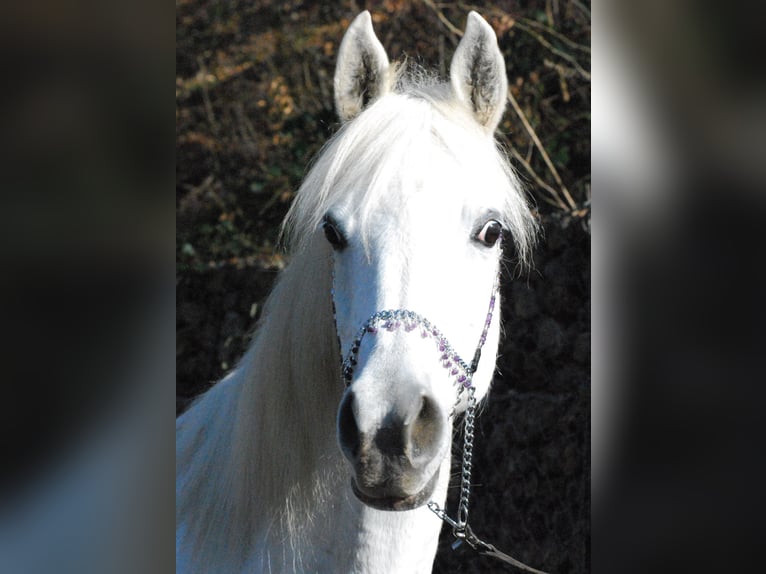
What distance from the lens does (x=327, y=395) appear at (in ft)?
4.47

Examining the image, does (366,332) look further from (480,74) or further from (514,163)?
(514,163)

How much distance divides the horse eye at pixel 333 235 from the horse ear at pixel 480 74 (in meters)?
0.39

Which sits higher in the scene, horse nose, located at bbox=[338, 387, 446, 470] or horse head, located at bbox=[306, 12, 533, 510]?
horse head, located at bbox=[306, 12, 533, 510]

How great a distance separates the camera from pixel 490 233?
4.33 ft

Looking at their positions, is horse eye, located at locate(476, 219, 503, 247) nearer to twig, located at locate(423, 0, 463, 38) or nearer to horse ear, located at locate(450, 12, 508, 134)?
horse ear, located at locate(450, 12, 508, 134)

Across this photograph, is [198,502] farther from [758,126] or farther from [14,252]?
[758,126]

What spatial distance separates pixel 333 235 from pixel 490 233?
0.28 m

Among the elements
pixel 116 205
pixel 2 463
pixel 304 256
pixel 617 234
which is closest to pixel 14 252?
pixel 116 205

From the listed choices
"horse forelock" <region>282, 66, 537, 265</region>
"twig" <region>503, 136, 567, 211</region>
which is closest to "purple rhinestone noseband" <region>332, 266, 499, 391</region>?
"horse forelock" <region>282, 66, 537, 265</region>

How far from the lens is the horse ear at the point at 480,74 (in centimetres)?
141

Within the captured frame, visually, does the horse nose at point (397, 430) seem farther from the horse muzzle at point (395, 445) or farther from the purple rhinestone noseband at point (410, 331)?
the purple rhinestone noseband at point (410, 331)

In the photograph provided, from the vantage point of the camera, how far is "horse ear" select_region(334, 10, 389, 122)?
55.2 inches

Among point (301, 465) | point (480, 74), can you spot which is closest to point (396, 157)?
point (480, 74)

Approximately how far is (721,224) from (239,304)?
8.21 ft
